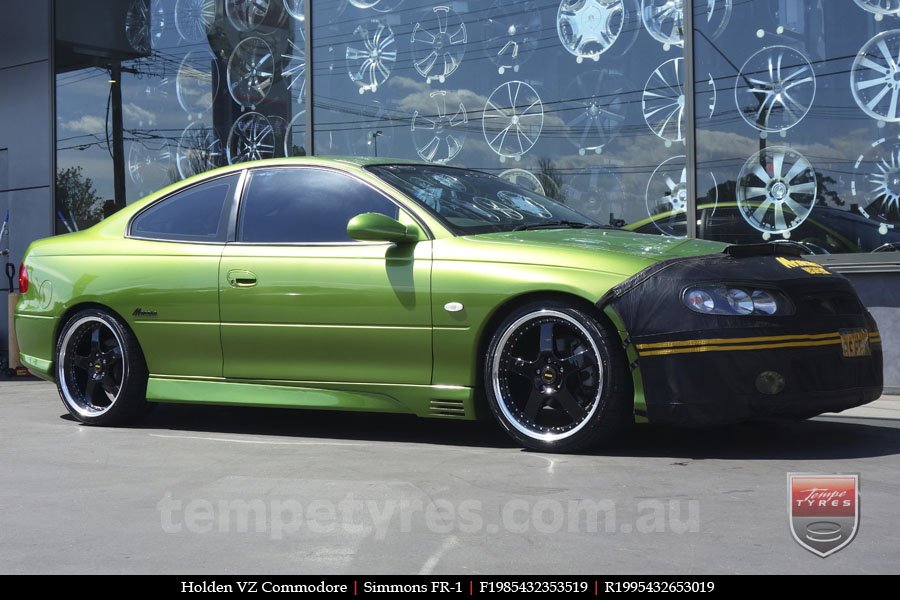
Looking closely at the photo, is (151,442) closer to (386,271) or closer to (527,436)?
(386,271)

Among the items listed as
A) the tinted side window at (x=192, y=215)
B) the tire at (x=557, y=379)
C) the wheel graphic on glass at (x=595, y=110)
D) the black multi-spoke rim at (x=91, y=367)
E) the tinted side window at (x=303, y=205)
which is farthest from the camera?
the wheel graphic on glass at (x=595, y=110)

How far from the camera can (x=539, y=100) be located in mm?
9805

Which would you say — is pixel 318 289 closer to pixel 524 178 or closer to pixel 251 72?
pixel 524 178

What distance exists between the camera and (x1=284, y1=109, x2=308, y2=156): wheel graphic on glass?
37.6ft

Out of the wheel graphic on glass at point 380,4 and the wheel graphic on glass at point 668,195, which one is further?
the wheel graphic on glass at point 380,4

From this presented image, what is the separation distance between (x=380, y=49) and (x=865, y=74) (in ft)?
14.5

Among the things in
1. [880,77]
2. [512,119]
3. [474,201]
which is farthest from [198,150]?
[880,77]

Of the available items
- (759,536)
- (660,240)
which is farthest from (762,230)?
(759,536)

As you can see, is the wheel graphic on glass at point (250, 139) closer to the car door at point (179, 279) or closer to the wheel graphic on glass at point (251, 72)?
the wheel graphic on glass at point (251, 72)

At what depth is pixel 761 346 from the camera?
16.3ft

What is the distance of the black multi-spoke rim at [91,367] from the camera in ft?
22.2

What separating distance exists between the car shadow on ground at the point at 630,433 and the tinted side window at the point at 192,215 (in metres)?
1.07

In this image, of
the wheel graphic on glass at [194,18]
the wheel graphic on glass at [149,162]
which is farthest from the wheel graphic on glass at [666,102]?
the wheel graphic on glass at [149,162]

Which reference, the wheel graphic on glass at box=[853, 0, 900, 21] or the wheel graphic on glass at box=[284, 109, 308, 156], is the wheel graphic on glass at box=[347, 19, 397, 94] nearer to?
the wheel graphic on glass at box=[284, 109, 308, 156]
